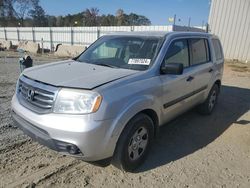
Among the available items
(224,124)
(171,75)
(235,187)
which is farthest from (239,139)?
(171,75)

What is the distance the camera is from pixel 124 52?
152 inches

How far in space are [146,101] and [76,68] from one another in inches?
44.9

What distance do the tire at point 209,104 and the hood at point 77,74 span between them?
2.74 meters

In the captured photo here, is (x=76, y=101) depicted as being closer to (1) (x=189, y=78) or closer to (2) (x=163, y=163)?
(2) (x=163, y=163)

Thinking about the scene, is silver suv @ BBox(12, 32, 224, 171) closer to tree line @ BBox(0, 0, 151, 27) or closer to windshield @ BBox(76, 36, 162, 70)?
windshield @ BBox(76, 36, 162, 70)

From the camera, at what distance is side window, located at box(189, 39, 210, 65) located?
4.50m

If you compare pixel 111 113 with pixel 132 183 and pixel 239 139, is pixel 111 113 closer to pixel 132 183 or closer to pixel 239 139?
pixel 132 183

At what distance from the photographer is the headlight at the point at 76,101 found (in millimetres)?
2572

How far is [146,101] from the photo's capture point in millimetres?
3098

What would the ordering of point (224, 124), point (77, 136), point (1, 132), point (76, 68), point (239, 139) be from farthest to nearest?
point (224, 124), point (239, 139), point (1, 132), point (76, 68), point (77, 136)

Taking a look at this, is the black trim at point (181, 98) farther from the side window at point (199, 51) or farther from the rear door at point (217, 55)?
the rear door at point (217, 55)

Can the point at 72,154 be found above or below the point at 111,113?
below

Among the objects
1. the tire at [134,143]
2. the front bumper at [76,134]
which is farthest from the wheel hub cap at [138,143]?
the front bumper at [76,134]

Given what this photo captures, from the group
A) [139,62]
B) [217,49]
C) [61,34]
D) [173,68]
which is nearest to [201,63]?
[217,49]
